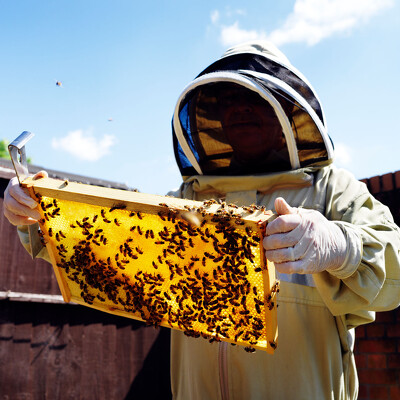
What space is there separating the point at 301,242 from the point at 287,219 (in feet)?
0.44

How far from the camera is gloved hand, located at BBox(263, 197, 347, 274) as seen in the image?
78.0 inches

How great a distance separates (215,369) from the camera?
2678 mm

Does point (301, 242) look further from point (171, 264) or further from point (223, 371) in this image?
point (223, 371)

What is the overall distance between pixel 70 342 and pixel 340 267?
Answer: 668cm

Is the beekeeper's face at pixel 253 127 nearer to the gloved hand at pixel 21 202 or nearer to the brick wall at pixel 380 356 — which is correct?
the gloved hand at pixel 21 202

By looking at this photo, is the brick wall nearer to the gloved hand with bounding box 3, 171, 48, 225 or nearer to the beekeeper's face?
the beekeeper's face

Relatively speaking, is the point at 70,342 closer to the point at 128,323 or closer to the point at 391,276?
the point at 128,323

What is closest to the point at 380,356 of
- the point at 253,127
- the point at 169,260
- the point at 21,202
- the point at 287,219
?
the point at 253,127

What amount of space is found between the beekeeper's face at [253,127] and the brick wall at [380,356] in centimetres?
367

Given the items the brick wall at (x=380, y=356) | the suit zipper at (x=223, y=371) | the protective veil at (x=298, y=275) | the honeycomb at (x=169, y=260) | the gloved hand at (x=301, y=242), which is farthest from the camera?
the brick wall at (x=380, y=356)

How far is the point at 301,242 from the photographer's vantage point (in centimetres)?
201

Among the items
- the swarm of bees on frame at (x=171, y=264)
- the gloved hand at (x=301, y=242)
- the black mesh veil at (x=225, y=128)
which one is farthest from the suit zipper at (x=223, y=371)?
the black mesh veil at (x=225, y=128)

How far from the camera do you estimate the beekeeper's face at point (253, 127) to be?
10.6 feet

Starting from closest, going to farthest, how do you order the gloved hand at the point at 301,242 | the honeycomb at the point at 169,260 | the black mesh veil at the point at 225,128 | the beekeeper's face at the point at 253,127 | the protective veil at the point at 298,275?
the gloved hand at the point at 301,242, the honeycomb at the point at 169,260, the protective veil at the point at 298,275, the black mesh veil at the point at 225,128, the beekeeper's face at the point at 253,127
